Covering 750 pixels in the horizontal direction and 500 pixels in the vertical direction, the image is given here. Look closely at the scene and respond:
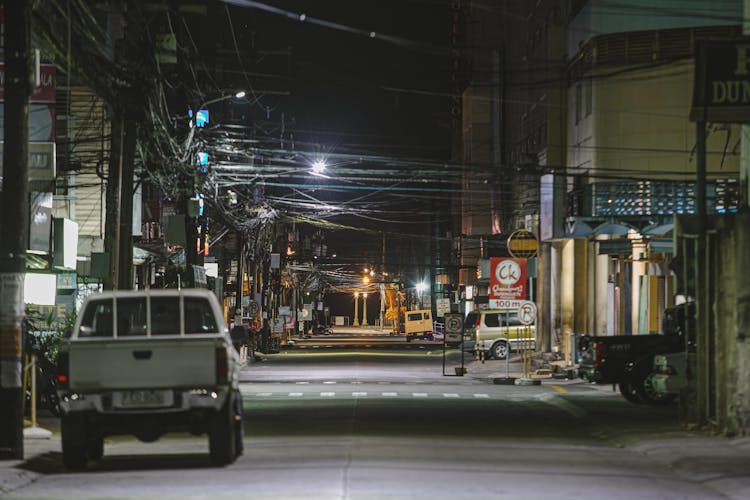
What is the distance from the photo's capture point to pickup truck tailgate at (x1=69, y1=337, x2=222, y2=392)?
15.2 m

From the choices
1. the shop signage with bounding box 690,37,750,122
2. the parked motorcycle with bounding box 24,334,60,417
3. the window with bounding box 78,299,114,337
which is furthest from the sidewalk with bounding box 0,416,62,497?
the shop signage with bounding box 690,37,750,122

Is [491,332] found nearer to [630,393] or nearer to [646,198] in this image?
[646,198]

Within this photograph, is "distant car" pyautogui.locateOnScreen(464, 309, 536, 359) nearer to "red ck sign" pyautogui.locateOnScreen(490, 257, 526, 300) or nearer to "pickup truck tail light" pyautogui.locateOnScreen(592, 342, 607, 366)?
"red ck sign" pyautogui.locateOnScreen(490, 257, 526, 300)

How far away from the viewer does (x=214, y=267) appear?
51875 millimetres

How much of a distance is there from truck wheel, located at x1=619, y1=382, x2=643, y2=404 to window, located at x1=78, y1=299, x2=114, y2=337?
14788mm

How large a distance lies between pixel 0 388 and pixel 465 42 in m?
67.9

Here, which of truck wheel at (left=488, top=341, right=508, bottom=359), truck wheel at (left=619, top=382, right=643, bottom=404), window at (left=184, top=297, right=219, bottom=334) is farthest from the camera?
truck wheel at (left=488, top=341, right=508, bottom=359)

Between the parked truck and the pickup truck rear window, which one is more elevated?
the pickup truck rear window

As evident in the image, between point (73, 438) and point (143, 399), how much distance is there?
39.4 inches

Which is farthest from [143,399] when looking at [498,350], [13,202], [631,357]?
[498,350]

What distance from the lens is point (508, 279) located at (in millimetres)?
39062

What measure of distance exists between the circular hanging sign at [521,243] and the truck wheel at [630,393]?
548 inches

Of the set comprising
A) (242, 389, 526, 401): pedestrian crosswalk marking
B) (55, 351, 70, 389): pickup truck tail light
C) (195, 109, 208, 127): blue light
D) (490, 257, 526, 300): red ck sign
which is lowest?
(242, 389, 526, 401): pedestrian crosswalk marking

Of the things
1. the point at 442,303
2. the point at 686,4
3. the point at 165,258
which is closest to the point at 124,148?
the point at 165,258
